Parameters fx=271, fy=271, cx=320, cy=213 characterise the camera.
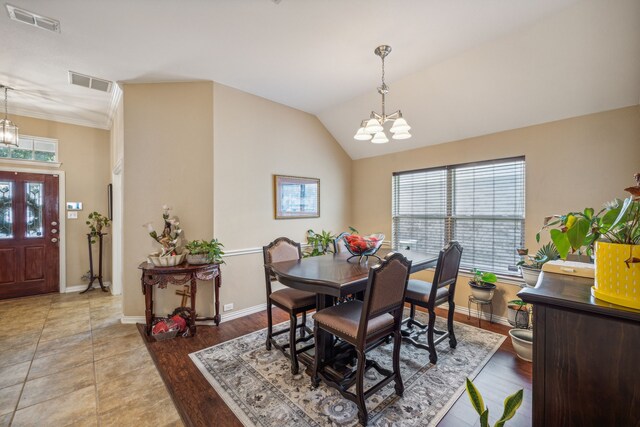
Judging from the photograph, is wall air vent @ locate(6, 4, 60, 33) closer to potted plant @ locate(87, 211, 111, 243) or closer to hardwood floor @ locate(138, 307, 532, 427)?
hardwood floor @ locate(138, 307, 532, 427)

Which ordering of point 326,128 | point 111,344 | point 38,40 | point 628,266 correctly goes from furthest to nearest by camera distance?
point 326,128 → point 111,344 → point 38,40 → point 628,266

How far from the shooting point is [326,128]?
4668 mm

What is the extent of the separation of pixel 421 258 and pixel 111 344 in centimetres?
338

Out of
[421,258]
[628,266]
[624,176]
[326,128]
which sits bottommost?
[421,258]

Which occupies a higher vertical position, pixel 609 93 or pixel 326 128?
pixel 326 128

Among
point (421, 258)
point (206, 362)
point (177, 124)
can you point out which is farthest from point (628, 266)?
point (177, 124)

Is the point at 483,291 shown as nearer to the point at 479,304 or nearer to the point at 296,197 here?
the point at 479,304

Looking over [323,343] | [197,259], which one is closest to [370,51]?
[323,343]

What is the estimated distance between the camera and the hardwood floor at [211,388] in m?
1.84

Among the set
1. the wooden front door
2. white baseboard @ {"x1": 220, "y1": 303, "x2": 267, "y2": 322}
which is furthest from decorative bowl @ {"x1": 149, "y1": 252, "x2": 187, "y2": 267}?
the wooden front door

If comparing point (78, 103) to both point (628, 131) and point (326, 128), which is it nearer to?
point (326, 128)

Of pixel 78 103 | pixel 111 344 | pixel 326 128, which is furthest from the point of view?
pixel 326 128

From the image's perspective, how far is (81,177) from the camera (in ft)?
15.4

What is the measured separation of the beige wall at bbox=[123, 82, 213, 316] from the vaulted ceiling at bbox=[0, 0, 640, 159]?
0.59 feet
